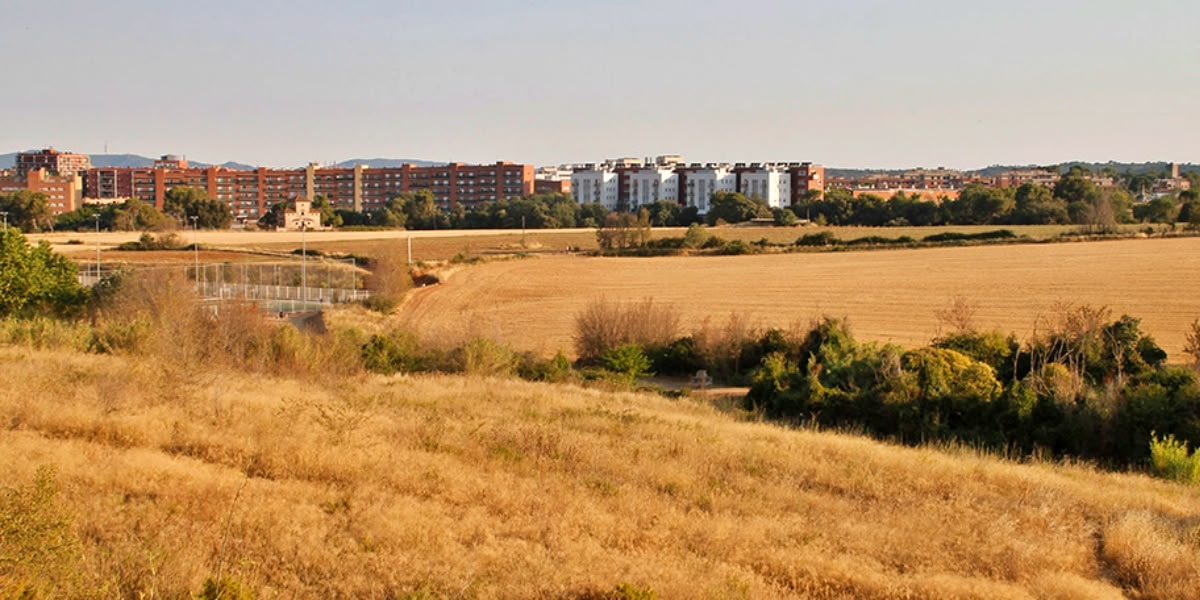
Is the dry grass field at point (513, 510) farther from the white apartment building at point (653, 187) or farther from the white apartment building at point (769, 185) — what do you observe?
the white apartment building at point (653, 187)

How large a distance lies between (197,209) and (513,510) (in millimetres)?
118225

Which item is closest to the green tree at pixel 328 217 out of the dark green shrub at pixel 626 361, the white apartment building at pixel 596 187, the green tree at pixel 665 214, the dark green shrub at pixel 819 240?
the green tree at pixel 665 214

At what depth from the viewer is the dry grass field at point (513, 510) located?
7.55 m

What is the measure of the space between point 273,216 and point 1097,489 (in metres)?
121

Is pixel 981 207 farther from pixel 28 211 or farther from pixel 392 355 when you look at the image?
pixel 28 211

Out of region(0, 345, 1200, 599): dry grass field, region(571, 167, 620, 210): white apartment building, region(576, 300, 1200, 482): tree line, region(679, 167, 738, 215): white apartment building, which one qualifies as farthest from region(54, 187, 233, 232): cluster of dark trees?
region(0, 345, 1200, 599): dry grass field

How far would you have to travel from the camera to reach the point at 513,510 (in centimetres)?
961

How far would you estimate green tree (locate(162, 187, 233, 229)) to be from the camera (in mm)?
117000

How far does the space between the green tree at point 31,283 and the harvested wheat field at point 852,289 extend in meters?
12.3

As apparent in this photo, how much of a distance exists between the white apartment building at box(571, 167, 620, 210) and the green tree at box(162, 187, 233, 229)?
62.1 meters

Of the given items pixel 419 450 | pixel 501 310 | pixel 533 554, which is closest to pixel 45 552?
pixel 533 554

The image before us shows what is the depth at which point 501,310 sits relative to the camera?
47.9 m

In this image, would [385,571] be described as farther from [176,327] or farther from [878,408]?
[176,327]

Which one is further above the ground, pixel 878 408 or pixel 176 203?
pixel 176 203
